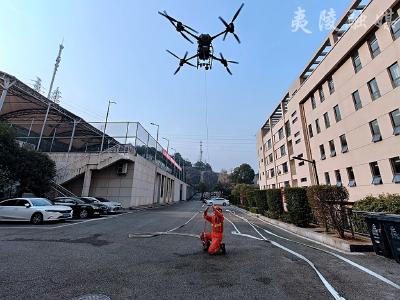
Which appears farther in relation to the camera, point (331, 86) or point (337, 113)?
point (331, 86)

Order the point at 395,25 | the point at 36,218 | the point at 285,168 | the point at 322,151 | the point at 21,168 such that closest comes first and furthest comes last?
the point at 36,218 → the point at 395,25 → the point at 21,168 → the point at 322,151 → the point at 285,168

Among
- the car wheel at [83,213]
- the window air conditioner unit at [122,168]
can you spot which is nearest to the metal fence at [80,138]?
the window air conditioner unit at [122,168]

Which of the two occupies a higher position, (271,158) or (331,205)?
(271,158)

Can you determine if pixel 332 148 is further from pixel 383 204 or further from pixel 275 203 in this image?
pixel 383 204

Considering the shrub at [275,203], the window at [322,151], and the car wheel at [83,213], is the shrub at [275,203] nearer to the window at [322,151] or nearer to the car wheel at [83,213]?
the window at [322,151]

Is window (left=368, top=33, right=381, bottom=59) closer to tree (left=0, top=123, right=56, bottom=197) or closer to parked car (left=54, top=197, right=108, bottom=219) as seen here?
parked car (left=54, top=197, right=108, bottom=219)

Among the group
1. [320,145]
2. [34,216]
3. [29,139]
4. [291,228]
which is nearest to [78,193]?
[29,139]

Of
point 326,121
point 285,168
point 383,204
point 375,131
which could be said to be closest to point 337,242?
point 383,204

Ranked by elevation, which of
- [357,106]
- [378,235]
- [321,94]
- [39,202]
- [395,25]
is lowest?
[378,235]
